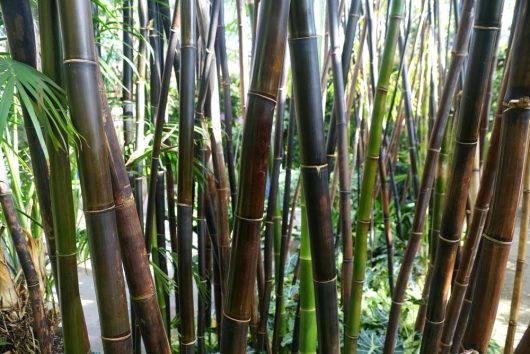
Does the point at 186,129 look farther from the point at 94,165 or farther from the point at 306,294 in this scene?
the point at 306,294

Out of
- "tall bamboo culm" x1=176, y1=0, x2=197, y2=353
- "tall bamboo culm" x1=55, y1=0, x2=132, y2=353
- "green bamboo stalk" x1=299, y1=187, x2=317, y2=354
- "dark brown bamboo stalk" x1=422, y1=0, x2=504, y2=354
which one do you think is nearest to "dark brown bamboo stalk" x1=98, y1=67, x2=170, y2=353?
"tall bamboo culm" x1=55, y1=0, x2=132, y2=353

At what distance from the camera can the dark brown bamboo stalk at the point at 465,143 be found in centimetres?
57

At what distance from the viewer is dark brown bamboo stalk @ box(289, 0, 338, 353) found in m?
0.50

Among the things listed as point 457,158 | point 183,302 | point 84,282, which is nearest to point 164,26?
point 183,302

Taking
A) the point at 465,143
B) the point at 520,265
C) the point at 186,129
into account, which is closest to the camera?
the point at 465,143

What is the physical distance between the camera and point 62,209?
0.52 m

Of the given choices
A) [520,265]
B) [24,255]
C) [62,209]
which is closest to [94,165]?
[62,209]

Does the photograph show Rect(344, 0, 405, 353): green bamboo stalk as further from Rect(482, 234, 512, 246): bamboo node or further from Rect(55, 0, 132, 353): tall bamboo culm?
Rect(55, 0, 132, 353): tall bamboo culm

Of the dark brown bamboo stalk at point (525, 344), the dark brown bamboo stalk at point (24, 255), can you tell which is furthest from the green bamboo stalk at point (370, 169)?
the dark brown bamboo stalk at point (24, 255)

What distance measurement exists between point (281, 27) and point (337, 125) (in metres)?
0.53

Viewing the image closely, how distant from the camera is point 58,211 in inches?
20.4

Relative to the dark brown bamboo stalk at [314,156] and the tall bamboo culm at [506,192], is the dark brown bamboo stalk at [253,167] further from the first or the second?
the tall bamboo culm at [506,192]

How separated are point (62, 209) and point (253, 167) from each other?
0.24m

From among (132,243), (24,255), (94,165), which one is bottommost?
(24,255)
